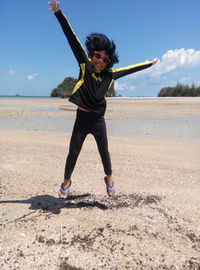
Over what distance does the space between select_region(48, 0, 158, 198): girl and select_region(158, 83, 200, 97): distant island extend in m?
51.4

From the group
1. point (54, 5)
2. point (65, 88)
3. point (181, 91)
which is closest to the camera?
point (54, 5)

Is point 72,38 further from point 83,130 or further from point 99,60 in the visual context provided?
point 83,130

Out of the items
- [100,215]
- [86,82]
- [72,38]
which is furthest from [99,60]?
[100,215]

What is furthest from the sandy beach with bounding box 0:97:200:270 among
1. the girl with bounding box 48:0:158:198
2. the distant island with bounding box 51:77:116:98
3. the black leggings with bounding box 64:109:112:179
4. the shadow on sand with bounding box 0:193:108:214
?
the distant island with bounding box 51:77:116:98

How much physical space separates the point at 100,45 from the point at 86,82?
0.63 metres

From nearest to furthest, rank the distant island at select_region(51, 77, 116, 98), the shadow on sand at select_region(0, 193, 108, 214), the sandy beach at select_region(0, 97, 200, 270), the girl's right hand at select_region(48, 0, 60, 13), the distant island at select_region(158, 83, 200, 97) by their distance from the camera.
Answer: the sandy beach at select_region(0, 97, 200, 270) < the girl's right hand at select_region(48, 0, 60, 13) < the shadow on sand at select_region(0, 193, 108, 214) < the distant island at select_region(158, 83, 200, 97) < the distant island at select_region(51, 77, 116, 98)

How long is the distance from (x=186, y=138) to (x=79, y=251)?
811 centimetres

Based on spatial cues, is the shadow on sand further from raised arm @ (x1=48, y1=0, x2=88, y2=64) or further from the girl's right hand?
the girl's right hand

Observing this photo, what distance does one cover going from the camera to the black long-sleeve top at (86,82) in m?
3.86

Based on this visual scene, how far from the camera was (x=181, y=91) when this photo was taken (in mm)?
56062

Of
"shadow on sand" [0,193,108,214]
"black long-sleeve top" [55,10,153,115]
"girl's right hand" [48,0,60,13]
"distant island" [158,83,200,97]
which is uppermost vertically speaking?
"distant island" [158,83,200,97]

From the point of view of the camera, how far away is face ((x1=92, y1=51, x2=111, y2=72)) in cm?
399

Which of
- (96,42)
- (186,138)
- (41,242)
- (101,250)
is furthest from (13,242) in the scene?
(186,138)

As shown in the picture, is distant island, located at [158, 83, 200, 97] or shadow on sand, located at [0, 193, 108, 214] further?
distant island, located at [158, 83, 200, 97]
